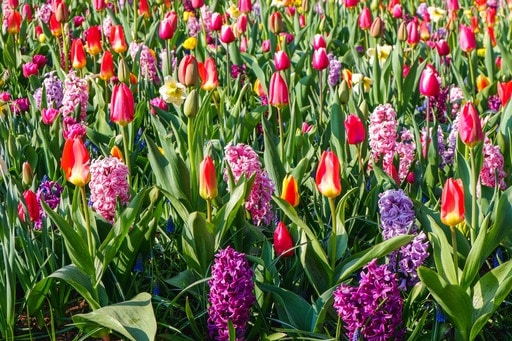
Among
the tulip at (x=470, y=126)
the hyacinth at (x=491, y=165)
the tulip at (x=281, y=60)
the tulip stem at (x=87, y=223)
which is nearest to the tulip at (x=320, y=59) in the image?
the tulip at (x=281, y=60)

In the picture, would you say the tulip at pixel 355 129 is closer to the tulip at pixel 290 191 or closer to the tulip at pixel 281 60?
the tulip at pixel 290 191

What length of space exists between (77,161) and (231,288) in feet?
1.75

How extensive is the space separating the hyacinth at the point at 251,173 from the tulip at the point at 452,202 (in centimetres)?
63

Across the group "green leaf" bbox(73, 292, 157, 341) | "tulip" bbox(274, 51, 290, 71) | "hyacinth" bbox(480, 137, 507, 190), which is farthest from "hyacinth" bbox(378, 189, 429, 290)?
"tulip" bbox(274, 51, 290, 71)

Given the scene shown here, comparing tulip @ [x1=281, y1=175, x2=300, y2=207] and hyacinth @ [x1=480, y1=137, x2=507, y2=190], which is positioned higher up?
tulip @ [x1=281, y1=175, x2=300, y2=207]

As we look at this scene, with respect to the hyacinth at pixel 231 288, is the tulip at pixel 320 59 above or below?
above

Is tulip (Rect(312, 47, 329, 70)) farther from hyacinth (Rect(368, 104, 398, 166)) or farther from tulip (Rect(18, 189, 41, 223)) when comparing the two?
tulip (Rect(18, 189, 41, 223))

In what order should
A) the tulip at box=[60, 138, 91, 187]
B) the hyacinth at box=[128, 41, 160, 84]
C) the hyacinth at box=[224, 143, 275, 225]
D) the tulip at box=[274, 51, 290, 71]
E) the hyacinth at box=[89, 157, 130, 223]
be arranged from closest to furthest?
the tulip at box=[60, 138, 91, 187], the hyacinth at box=[89, 157, 130, 223], the hyacinth at box=[224, 143, 275, 225], the tulip at box=[274, 51, 290, 71], the hyacinth at box=[128, 41, 160, 84]

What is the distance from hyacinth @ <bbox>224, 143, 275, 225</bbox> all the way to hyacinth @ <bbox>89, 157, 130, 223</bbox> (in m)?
0.32

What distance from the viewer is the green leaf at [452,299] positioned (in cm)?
207

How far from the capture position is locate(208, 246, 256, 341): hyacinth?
2.03m

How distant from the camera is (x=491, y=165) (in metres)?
2.78

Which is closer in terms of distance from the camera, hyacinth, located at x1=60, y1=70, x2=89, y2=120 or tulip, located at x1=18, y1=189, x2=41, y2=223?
tulip, located at x1=18, y1=189, x2=41, y2=223

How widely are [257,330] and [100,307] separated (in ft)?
1.43
